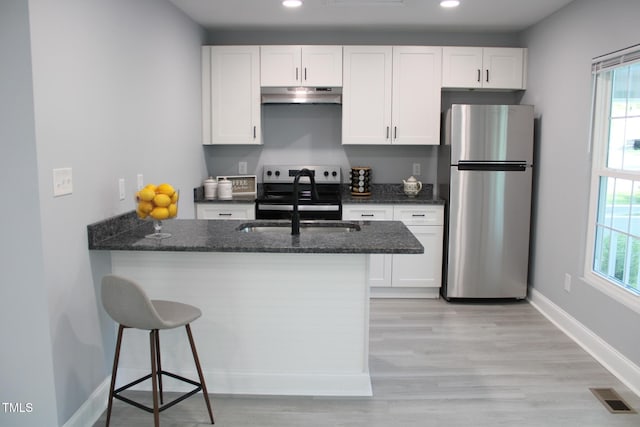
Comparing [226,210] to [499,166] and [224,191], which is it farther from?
[499,166]

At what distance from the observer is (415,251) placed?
2469 mm

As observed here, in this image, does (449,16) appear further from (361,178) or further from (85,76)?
(85,76)

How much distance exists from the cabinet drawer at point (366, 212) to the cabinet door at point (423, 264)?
0.23m

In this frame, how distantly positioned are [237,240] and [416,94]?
258 centimetres

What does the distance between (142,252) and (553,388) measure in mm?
2339

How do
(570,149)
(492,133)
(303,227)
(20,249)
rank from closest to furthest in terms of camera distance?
(20,249)
(303,227)
(570,149)
(492,133)

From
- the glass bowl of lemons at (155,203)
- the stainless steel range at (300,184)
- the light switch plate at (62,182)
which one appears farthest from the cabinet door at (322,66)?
the light switch plate at (62,182)

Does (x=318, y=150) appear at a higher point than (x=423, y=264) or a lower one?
higher

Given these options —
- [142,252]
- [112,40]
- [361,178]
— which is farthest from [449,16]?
[142,252]

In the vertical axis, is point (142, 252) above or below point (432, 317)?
above

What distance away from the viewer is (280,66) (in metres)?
4.58

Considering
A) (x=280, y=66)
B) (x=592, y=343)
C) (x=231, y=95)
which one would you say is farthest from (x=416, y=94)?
(x=592, y=343)

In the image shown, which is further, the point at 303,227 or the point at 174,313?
the point at 303,227

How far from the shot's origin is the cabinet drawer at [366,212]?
454cm
